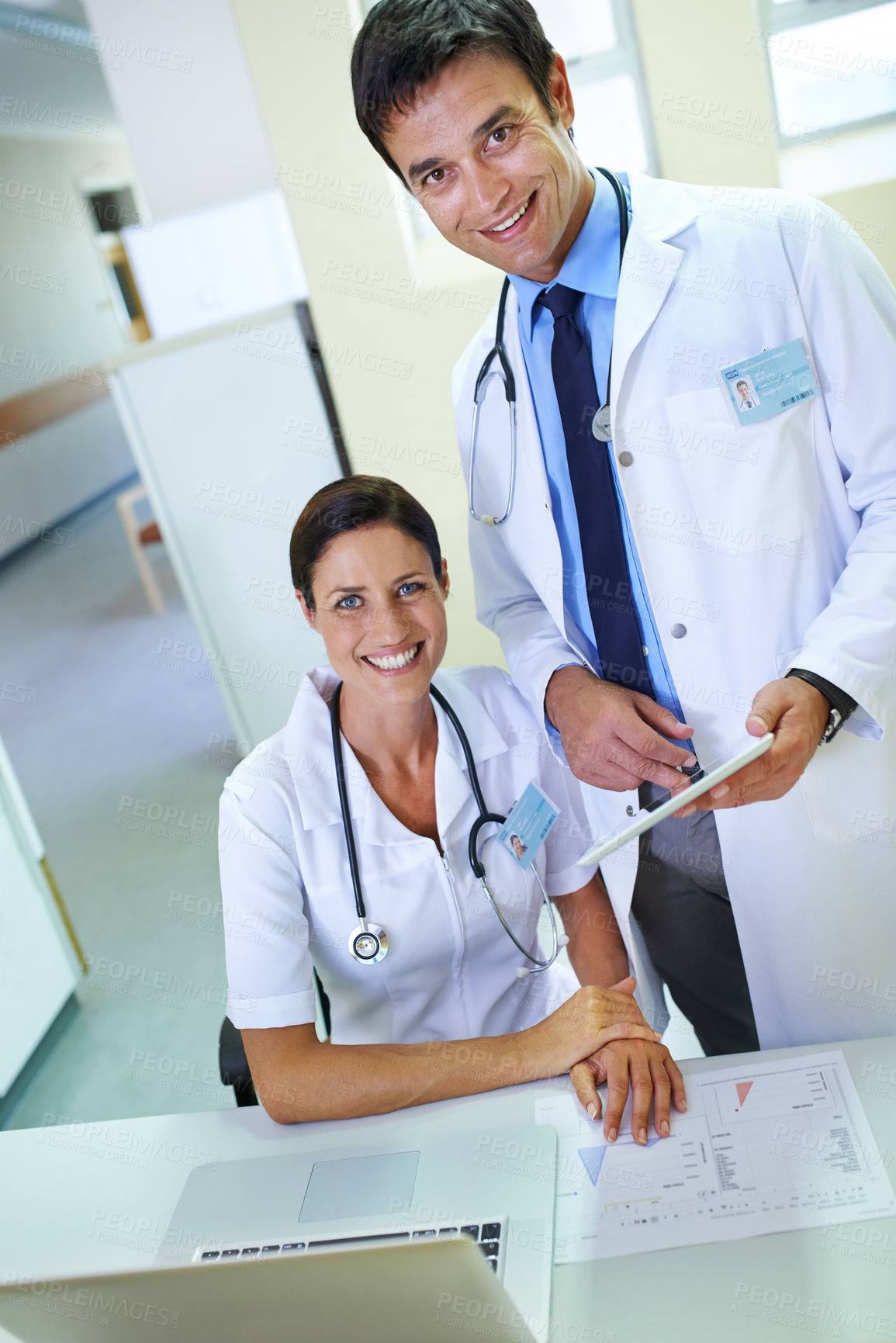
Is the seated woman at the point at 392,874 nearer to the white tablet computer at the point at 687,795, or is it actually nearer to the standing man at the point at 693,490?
the standing man at the point at 693,490

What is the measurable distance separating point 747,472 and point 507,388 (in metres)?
0.37

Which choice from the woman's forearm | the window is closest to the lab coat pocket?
the woman's forearm

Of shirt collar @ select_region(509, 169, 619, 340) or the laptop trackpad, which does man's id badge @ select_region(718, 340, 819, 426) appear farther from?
the laptop trackpad

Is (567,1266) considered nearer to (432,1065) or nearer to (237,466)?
(432,1065)

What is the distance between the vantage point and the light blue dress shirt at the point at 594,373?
1.38m

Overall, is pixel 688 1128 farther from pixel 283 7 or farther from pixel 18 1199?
pixel 283 7

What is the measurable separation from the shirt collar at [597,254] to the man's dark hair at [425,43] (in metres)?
0.17

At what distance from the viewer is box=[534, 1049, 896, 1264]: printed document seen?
99cm

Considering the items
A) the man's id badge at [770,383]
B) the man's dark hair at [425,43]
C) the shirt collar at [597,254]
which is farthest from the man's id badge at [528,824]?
the man's dark hair at [425,43]

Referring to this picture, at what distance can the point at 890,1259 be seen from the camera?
92cm

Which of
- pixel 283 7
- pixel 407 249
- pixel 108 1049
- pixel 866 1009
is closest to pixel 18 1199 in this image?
pixel 866 1009

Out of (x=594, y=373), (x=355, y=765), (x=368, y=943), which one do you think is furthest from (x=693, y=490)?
(x=368, y=943)

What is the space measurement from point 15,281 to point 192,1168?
8005mm

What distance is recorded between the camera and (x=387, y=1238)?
3.39ft
